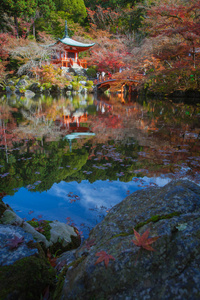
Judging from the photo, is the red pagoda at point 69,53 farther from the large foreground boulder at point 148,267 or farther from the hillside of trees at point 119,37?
the large foreground boulder at point 148,267

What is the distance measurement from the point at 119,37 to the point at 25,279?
37.1 m

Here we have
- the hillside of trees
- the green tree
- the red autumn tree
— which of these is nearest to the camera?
the red autumn tree

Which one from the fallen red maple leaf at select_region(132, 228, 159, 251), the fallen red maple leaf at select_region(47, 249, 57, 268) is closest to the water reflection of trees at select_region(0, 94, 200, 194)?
the fallen red maple leaf at select_region(47, 249, 57, 268)

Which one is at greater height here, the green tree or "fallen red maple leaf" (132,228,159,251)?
the green tree

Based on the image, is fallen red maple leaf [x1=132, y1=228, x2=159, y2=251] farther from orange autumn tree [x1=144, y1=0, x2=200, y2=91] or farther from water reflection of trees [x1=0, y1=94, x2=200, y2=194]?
orange autumn tree [x1=144, y1=0, x2=200, y2=91]

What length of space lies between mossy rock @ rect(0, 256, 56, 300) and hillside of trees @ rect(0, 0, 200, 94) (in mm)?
15086

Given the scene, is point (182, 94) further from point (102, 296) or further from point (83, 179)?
point (102, 296)

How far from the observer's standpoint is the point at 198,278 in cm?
95

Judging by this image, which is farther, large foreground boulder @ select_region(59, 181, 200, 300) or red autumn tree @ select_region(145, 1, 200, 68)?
red autumn tree @ select_region(145, 1, 200, 68)

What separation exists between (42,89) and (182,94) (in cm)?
1604

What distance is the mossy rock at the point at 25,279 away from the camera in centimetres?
115

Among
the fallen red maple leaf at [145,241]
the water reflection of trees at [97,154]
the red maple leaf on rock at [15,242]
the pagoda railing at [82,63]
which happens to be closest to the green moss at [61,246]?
the red maple leaf on rock at [15,242]

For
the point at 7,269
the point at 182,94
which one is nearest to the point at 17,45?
the point at 182,94

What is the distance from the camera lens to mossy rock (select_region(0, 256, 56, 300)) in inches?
45.4
